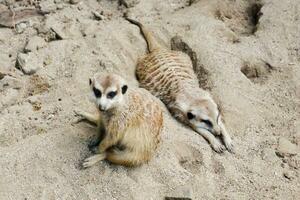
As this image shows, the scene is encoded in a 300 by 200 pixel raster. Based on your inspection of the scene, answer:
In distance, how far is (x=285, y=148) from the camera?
9.25 ft

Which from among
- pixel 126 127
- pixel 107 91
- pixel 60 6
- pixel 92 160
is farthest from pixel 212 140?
pixel 60 6

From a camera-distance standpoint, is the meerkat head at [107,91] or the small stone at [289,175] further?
the small stone at [289,175]

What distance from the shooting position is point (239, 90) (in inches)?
124

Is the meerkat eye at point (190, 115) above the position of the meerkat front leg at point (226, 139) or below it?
below

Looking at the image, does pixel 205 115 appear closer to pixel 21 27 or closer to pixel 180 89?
pixel 180 89

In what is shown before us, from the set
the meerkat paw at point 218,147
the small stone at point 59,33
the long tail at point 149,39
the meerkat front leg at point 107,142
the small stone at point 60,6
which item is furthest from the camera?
the small stone at point 60,6

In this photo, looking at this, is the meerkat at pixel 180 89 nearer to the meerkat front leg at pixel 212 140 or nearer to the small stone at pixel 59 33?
the meerkat front leg at pixel 212 140

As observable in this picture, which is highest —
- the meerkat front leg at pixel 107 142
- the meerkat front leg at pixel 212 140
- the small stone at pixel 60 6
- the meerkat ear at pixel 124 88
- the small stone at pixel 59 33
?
the meerkat ear at pixel 124 88

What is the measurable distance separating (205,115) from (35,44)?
118 cm

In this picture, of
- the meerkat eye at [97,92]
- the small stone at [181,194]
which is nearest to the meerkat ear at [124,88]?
the meerkat eye at [97,92]

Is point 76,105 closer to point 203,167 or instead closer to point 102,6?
point 203,167

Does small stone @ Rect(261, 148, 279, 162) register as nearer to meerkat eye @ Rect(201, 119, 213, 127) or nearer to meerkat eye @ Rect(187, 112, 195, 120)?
meerkat eye @ Rect(201, 119, 213, 127)

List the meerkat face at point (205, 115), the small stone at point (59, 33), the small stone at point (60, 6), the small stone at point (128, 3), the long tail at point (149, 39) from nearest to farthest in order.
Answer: the meerkat face at point (205, 115)
the small stone at point (59, 33)
the long tail at point (149, 39)
the small stone at point (60, 6)
the small stone at point (128, 3)

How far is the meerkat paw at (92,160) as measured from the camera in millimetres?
2457
